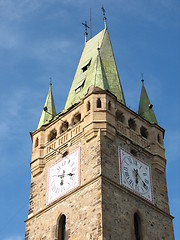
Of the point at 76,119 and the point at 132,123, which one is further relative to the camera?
the point at 132,123

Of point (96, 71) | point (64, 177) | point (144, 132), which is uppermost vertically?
point (96, 71)

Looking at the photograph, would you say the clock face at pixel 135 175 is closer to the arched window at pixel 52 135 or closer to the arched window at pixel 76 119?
the arched window at pixel 76 119

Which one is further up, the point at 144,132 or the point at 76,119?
the point at 76,119

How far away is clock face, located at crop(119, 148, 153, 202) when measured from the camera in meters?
26.9

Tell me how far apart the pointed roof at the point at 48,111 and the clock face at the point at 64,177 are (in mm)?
3970

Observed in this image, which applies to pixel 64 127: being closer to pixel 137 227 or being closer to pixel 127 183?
pixel 127 183

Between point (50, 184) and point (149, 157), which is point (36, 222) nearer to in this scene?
point (50, 184)

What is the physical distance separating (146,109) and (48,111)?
17.9 ft

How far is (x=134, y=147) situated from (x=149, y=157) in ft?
3.62

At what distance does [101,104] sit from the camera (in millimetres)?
28531

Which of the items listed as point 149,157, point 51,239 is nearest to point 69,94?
point 149,157

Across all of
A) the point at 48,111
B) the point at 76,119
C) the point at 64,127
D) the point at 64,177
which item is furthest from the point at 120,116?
the point at 48,111

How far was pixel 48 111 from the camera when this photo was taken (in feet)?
108

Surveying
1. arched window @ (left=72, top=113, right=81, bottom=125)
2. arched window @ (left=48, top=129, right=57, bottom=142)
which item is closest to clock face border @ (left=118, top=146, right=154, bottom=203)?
arched window @ (left=72, top=113, right=81, bottom=125)
